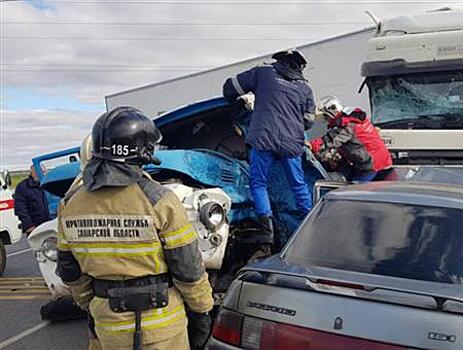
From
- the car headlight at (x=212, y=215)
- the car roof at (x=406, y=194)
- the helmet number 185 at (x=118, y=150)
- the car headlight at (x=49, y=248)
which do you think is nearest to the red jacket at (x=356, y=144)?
the car headlight at (x=212, y=215)

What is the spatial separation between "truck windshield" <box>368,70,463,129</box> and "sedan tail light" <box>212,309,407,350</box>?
5.22 m

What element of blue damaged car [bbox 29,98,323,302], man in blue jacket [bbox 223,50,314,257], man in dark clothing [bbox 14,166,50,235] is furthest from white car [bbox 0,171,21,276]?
man in blue jacket [bbox 223,50,314,257]

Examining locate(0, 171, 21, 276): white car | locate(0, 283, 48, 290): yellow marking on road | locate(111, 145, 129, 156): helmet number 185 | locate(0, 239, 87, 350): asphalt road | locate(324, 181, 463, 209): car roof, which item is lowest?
locate(0, 283, 48, 290): yellow marking on road

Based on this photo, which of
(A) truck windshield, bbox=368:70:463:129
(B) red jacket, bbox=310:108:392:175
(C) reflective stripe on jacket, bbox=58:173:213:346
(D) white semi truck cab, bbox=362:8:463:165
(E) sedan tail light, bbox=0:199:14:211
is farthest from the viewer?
(E) sedan tail light, bbox=0:199:14:211

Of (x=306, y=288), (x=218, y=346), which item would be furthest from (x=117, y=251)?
(x=306, y=288)

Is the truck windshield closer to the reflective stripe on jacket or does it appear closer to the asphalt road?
the asphalt road

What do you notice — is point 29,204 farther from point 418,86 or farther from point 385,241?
point 385,241

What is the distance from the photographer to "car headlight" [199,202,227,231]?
14.2 ft

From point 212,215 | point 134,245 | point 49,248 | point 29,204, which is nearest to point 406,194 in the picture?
point 212,215

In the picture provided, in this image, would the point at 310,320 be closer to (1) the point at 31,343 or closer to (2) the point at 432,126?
(1) the point at 31,343

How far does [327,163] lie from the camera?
234 inches

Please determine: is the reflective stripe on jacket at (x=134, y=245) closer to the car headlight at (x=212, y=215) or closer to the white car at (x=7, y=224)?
the car headlight at (x=212, y=215)

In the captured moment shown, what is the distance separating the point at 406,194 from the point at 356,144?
7.31 ft

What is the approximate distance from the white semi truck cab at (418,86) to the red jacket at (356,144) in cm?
136
